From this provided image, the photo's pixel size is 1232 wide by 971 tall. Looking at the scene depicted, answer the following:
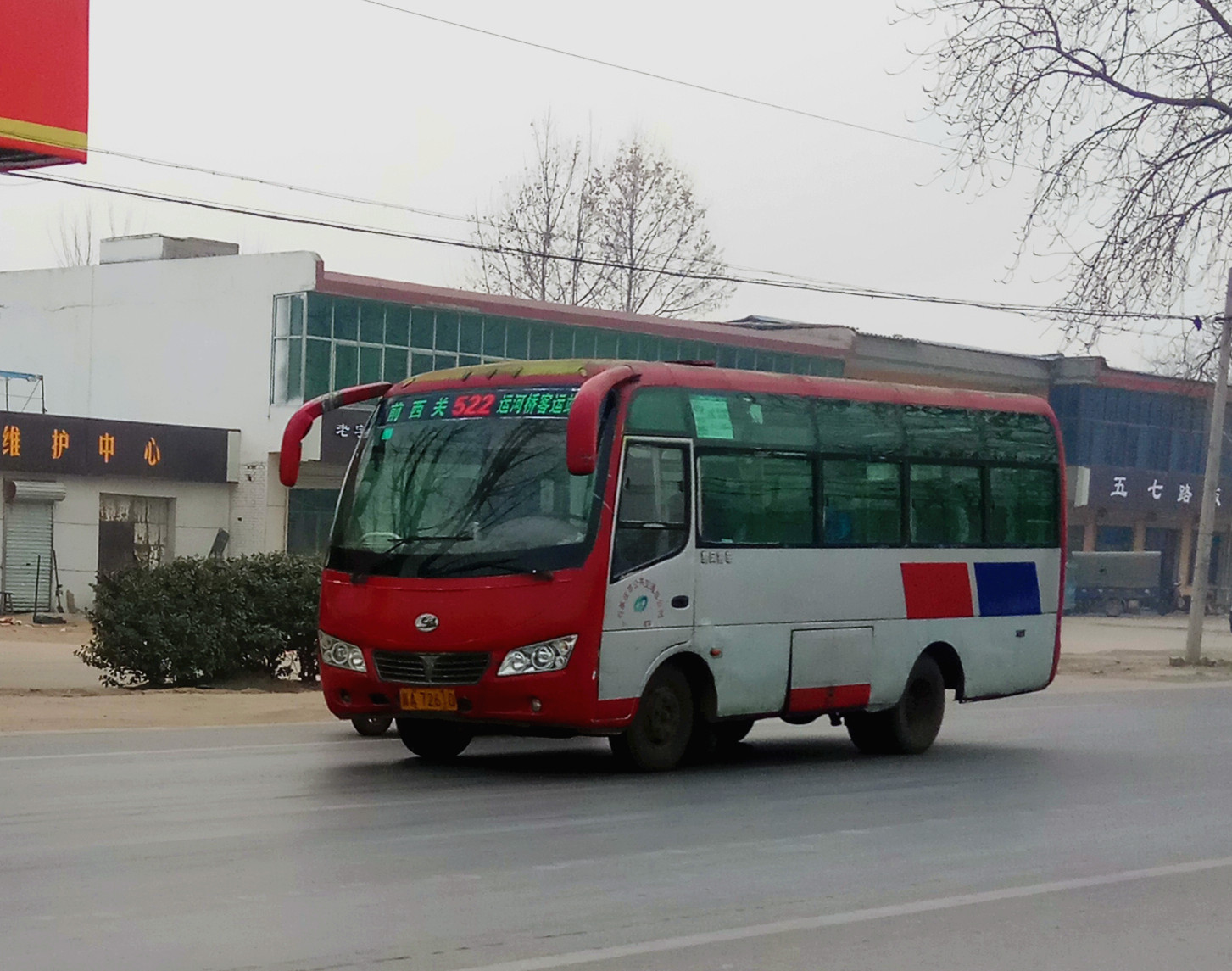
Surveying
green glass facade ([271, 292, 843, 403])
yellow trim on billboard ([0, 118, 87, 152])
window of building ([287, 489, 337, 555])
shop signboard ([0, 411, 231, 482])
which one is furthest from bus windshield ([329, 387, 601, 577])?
window of building ([287, 489, 337, 555])

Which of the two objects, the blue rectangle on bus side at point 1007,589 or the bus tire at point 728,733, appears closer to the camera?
the bus tire at point 728,733

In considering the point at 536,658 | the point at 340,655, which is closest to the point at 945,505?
the point at 536,658

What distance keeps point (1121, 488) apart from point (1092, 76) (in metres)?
47.1

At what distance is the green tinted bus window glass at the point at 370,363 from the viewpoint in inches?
1938

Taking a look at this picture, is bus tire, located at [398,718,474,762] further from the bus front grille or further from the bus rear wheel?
the bus rear wheel

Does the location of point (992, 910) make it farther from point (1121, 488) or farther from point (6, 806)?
point (1121, 488)

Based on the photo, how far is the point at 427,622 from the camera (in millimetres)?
13289

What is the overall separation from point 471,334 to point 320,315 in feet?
15.8

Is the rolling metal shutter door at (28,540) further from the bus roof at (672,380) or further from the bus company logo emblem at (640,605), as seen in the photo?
the bus company logo emblem at (640,605)

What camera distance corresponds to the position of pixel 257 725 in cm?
1738

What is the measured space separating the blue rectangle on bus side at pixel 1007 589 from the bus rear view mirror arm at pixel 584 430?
5.21m

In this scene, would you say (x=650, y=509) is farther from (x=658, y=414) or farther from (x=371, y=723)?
(x=371, y=723)

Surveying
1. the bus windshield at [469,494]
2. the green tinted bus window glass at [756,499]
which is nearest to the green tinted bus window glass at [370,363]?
the green tinted bus window glass at [756,499]

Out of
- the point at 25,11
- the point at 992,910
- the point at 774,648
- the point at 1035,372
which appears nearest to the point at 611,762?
the point at 774,648
